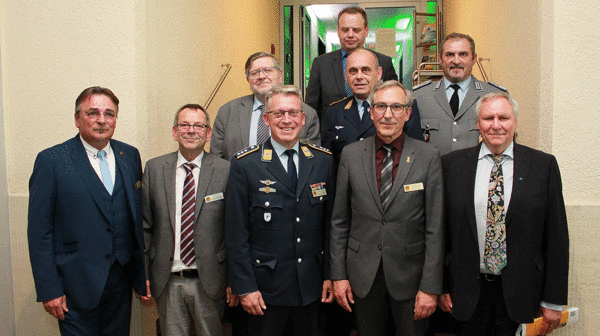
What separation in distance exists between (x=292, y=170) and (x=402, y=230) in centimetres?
59

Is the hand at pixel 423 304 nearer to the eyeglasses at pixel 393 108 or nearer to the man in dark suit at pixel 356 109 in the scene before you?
the eyeglasses at pixel 393 108

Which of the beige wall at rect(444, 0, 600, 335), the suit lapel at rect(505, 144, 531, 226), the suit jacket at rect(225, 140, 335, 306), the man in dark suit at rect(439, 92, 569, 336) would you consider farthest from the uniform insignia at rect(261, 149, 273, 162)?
the beige wall at rect(444, 0, 600, 335)

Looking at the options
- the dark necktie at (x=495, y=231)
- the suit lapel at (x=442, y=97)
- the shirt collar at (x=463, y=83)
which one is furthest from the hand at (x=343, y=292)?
the shirt collar at (x=463, y=83)

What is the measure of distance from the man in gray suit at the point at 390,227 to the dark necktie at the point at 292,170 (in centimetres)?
22

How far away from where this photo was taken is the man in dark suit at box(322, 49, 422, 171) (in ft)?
8.57

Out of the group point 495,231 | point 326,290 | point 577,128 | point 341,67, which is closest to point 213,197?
point 326,290

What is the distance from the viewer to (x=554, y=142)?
249 centimetres

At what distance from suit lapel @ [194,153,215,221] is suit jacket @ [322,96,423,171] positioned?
2.39 ft

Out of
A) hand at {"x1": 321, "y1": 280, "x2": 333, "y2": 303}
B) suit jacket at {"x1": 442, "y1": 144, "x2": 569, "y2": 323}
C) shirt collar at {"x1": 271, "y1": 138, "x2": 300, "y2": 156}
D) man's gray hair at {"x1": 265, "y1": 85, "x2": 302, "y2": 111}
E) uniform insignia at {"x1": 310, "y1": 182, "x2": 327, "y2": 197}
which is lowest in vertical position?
hand at {"x1": 321, "y1": 280, "x2": 333, "y2": 303}

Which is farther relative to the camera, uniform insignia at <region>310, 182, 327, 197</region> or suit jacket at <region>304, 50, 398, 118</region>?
suit jacket at <region>304, 50, 398, 118</region>

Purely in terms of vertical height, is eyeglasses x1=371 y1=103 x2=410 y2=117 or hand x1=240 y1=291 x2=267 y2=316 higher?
eyeglasses x1=371 y1=103 x2=410 y2=117

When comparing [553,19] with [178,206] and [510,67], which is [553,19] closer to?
[510,67]

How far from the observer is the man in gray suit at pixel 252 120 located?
2.78 meters

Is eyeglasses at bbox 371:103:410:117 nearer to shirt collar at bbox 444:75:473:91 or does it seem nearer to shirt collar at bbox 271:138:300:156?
shirt collar at bbox 271:138:300:156
